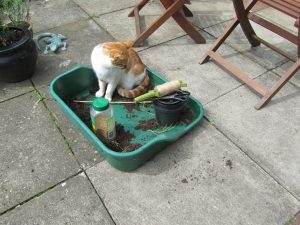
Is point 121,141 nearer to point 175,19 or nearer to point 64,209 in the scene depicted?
point 64,209

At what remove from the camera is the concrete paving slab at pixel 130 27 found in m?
3.33

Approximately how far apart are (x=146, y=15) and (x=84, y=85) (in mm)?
1630

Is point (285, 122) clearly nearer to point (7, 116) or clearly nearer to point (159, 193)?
point (159, 193)

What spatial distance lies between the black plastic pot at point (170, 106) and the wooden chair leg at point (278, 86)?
0.77 m

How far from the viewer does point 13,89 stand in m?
2.65

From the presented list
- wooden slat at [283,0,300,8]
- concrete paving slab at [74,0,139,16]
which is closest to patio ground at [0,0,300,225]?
wooden slat at [283,0,300,8]

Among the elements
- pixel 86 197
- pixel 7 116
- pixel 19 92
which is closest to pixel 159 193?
pixel 86 197

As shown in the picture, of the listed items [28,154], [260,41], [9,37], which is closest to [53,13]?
[9,37]

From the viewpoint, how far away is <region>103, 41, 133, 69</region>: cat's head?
6.77ft

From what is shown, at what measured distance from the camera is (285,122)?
8.00 ft

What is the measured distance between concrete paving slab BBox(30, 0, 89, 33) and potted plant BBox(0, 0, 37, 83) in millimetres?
760

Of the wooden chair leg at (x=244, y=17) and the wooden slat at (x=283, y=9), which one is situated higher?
the wooden slat at (x=283, y=9)

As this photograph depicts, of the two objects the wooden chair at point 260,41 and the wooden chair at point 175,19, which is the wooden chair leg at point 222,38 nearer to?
the wooden chair at point 260,41

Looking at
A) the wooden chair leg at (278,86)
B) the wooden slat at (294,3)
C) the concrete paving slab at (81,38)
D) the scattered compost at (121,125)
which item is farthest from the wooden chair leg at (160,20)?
the wooden chair leg at (278,86)
